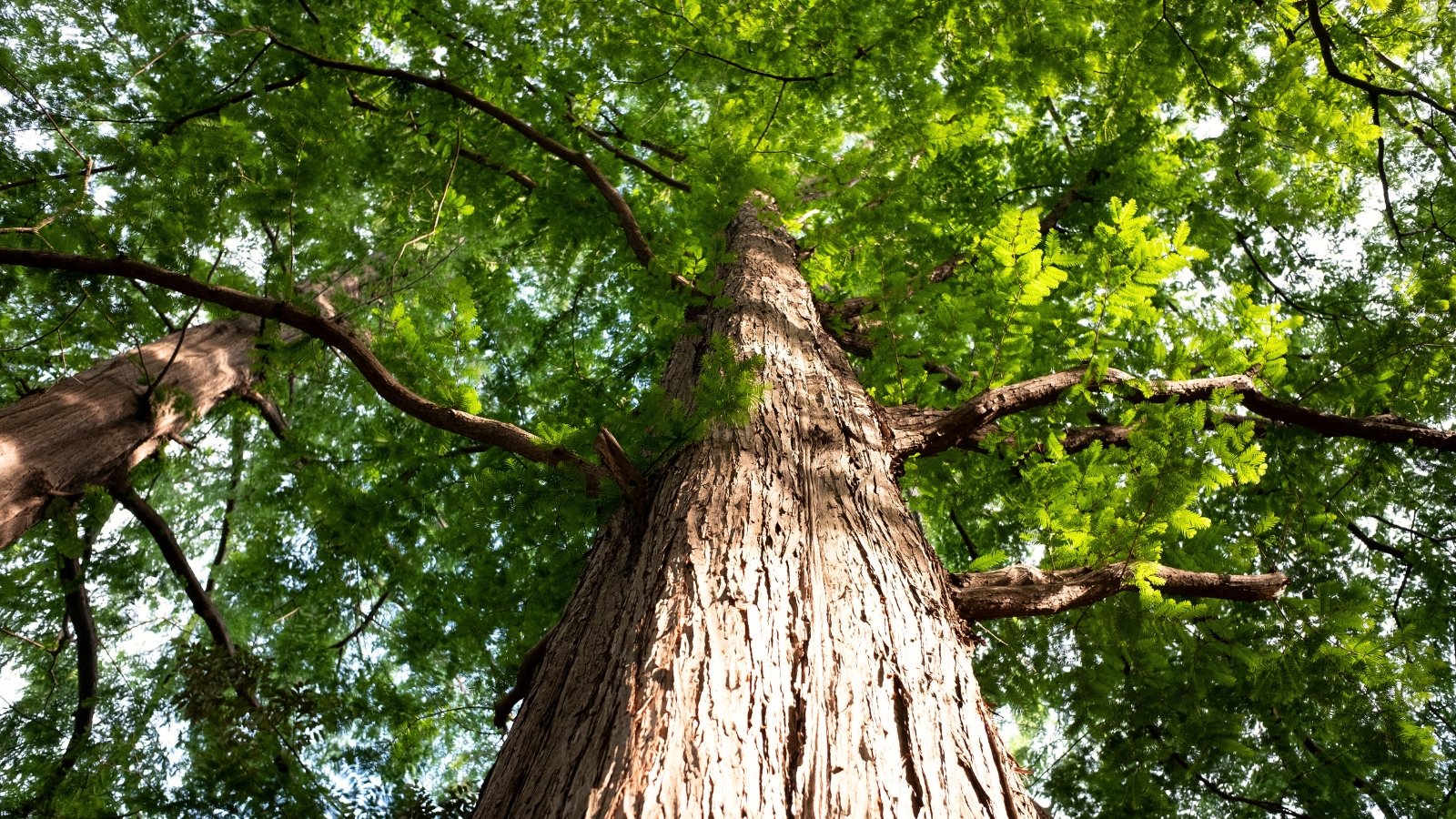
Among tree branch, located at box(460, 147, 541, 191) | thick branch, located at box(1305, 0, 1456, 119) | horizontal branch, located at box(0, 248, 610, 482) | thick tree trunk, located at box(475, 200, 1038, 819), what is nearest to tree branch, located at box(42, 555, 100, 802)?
horizontal branch, located at box(0, 248, 610, 482)

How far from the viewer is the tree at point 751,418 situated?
65.4 inches

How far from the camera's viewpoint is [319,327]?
238 centimetres

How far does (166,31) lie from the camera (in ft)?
14.7

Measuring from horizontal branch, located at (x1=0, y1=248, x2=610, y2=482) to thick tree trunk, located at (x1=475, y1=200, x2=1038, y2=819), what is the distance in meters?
0.43

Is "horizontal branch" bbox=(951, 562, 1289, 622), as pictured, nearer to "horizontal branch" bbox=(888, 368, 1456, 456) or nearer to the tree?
the tree

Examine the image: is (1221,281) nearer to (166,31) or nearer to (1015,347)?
(1015,347)

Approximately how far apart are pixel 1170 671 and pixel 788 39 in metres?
3.62

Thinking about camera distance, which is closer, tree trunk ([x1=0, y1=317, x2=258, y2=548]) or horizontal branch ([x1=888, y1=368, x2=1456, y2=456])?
horizontal branch ([x1=888, y1=368, x2=1456, y2=456])

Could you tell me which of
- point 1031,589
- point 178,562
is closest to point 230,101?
point 178,562

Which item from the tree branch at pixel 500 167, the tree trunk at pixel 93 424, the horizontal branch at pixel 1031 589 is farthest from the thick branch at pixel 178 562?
the horizontal branch at pixel 1031 589

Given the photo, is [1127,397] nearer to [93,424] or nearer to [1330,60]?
[1330,60]

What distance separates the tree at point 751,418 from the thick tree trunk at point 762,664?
0.01m

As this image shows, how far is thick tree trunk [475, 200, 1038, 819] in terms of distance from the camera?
114 cm

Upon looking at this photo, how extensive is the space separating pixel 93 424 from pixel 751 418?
3.64 metres
